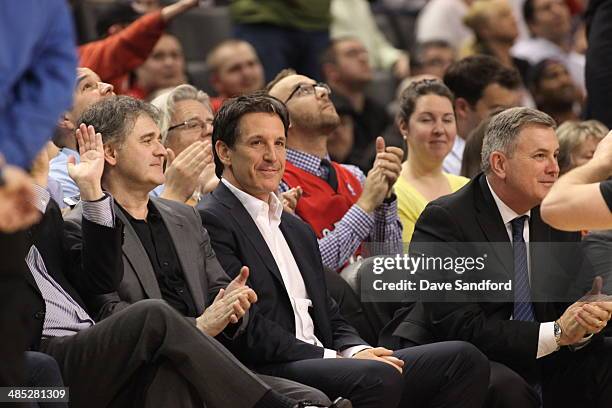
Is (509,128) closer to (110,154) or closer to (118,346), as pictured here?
(110,154)

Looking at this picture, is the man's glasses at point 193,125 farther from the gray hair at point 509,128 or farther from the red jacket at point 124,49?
the gray hair at point 509,128

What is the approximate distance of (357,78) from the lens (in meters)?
8.12

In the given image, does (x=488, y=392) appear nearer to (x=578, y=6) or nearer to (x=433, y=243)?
(x=433, y=243)

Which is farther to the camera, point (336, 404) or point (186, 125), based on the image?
point (186, 125)

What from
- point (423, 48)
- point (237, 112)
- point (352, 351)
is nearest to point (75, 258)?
point (237, 112)

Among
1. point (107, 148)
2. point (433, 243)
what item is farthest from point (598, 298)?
point (107, 148)

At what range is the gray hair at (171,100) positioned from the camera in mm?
5188

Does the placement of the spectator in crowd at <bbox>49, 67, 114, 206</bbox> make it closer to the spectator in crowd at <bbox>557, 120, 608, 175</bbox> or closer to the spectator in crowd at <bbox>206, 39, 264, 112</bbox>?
the spectator in crowd at <bbox>557, 120, 608, 175</bbox>

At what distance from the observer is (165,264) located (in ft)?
13.9

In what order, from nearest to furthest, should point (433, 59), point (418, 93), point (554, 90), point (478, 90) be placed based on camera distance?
1. point (418, 93)
2. point (478, 90)
3. point (554, 90)
4. point (433, 59)

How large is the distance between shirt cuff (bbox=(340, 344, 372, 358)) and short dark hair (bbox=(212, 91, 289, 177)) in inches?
32.2

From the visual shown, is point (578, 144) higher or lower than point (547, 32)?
lower

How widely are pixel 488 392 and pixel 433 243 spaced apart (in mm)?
568

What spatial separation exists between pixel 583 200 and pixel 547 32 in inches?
239
